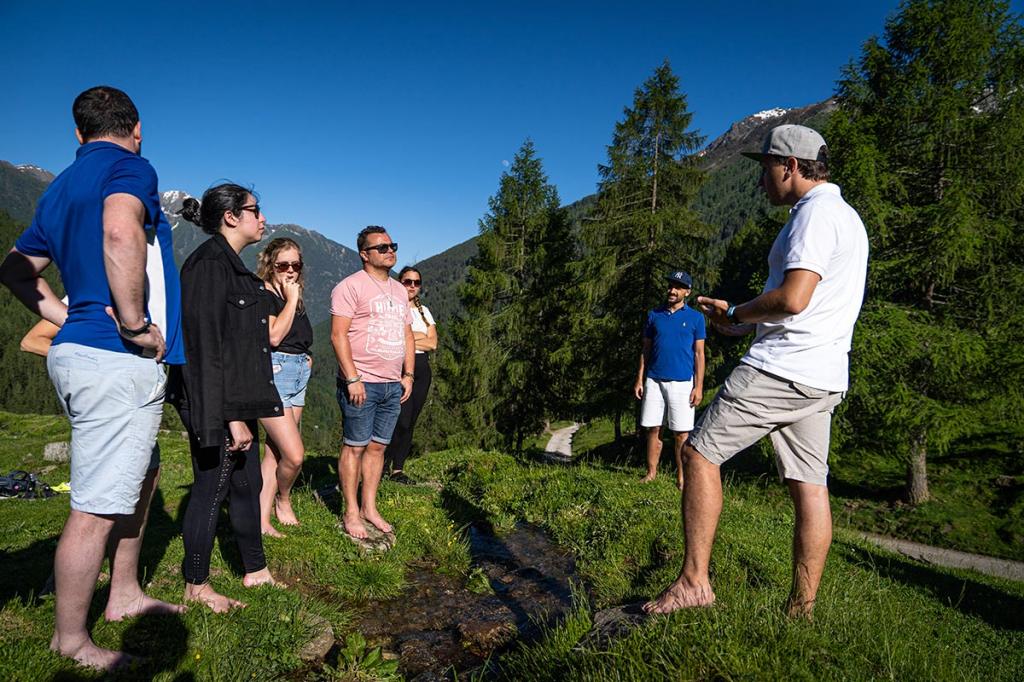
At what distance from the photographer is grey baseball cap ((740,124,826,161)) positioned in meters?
2.89

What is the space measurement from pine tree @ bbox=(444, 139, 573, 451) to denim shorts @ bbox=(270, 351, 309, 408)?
1639cm

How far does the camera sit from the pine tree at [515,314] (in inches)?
870

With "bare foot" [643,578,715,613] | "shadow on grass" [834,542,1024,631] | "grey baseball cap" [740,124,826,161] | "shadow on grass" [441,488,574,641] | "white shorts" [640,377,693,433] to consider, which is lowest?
"shadow on grass" [834,542,1024,631]

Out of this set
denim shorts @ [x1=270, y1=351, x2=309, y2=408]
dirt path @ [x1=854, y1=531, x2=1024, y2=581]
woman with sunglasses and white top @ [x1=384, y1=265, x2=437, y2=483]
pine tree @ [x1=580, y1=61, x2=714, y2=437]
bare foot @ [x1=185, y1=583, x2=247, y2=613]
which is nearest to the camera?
bare foot @ [x1=185, y1=583, x2=247, y2=613]

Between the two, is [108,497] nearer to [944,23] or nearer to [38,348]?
[38,348]

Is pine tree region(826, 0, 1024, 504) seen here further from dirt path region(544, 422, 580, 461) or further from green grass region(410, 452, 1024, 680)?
dirt path region(544, 422, 580, 461)

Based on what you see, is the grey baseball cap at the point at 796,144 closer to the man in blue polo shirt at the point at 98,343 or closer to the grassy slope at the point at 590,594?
the grassy slope at the point at 590,594

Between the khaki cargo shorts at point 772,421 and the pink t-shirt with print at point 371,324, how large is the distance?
2.79 metres

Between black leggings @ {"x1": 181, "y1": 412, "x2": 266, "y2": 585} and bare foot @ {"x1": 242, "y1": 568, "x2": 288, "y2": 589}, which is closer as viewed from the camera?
black leggings @ {"x1": 181, "y1": 412, "x2": 266, "y2": 585}

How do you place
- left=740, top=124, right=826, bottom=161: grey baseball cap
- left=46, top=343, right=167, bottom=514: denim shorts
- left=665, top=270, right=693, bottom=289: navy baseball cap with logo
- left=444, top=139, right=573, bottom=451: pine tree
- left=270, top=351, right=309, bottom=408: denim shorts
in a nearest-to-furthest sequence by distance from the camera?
left=46, top=343, right=167, bottom=514: denim shorts, left=740, top=124, right=826, bottom=161: grey baseball cap, left=270, top=351, right=309, bottom=408: denim shorts, left=665, top=270, right=693, bottom=289: navy baseball cap with logo, left=444, top=139, right=573, bottom=451: pine tree

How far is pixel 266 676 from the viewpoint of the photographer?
2.75 meters

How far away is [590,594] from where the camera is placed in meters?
Result: 3.82

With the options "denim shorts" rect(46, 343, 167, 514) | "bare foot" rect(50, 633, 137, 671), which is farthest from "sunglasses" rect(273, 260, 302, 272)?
"bare foot" rect(50, 633, 137, 671)

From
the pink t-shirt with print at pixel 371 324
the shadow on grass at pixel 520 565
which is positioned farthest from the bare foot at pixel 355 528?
the pink t-shirt with print at pixel 371 324
